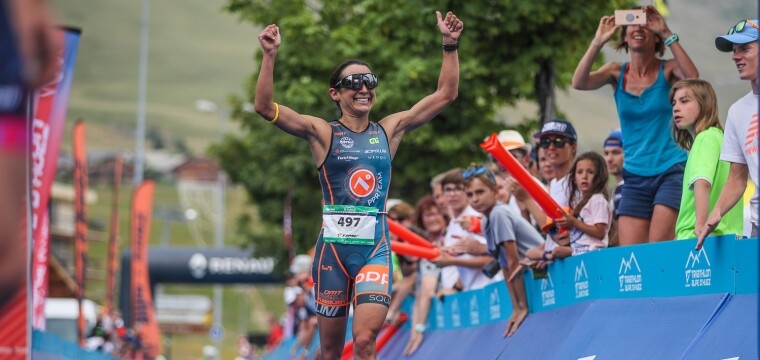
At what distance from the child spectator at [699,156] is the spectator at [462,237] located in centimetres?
413

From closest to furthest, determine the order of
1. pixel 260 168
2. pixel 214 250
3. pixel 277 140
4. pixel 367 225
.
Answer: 1. pixel 367 225
2. pixel 277 140
3. pixel 260 168
4. pixel 214 250

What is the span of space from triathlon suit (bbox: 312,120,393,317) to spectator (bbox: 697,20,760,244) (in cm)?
213

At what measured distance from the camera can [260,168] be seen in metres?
31.9

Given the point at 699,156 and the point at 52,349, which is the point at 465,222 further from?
the point at 52,349

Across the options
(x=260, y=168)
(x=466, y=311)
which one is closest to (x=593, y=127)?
(x=466, y=311)

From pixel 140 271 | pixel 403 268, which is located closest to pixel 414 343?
pixel 403 268

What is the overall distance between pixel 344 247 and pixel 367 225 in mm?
191

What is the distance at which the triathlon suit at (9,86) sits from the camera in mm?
2352

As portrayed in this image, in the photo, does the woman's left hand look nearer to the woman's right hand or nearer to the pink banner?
the woman's right hand

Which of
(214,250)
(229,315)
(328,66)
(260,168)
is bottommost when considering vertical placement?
(229,315)

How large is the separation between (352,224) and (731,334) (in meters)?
2.59

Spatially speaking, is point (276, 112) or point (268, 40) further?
point (276, 112)

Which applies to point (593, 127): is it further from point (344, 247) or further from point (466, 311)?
point (344, 247)

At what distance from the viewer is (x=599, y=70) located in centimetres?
936
